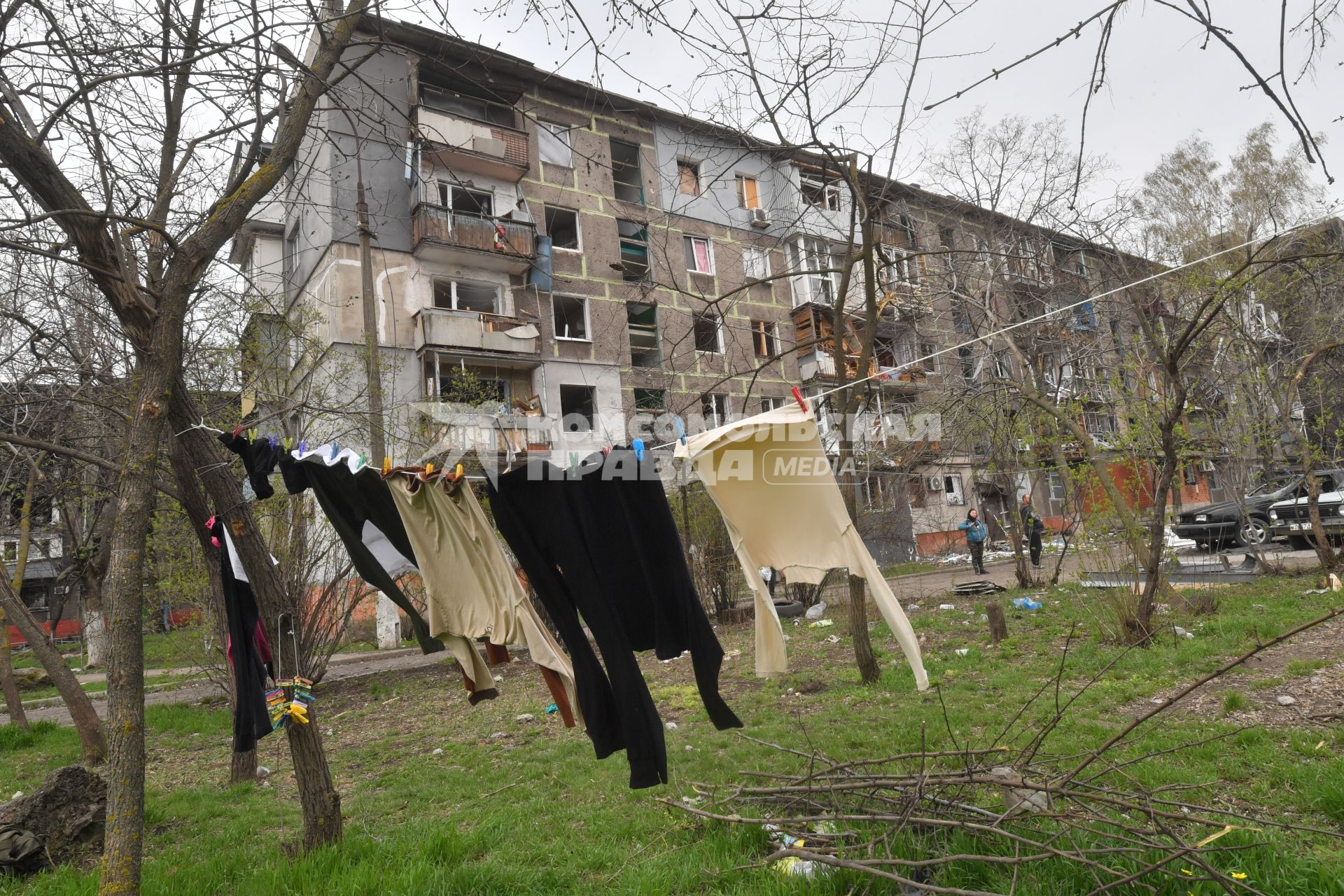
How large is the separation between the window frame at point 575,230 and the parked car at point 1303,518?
16.3m

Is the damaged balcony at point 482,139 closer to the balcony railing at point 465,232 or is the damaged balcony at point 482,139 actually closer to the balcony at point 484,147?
the balcony at point 484,147

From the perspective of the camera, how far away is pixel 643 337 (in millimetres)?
20812

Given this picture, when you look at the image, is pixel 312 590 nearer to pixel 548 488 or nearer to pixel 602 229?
pixel 548 488

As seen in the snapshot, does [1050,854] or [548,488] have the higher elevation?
[548,488]

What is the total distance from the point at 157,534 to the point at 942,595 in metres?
12.3

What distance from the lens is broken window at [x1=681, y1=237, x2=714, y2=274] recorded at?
21.2 metres

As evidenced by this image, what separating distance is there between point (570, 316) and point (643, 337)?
6.87 feet

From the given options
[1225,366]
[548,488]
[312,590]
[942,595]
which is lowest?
[942,595]

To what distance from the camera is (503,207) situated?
63.7 ft

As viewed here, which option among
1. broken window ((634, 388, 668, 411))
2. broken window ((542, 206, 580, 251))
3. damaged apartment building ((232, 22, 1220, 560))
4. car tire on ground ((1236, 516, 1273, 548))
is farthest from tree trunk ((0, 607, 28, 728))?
car tire on ground ((1236, 516, 1273, 548))

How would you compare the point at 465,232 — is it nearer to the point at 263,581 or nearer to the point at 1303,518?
the point at 263,581

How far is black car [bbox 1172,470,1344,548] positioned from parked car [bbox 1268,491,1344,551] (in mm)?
173

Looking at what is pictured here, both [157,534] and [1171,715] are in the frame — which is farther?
[157,534]

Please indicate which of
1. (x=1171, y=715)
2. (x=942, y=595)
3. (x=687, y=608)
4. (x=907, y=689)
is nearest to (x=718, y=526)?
(x=942, y=595)
